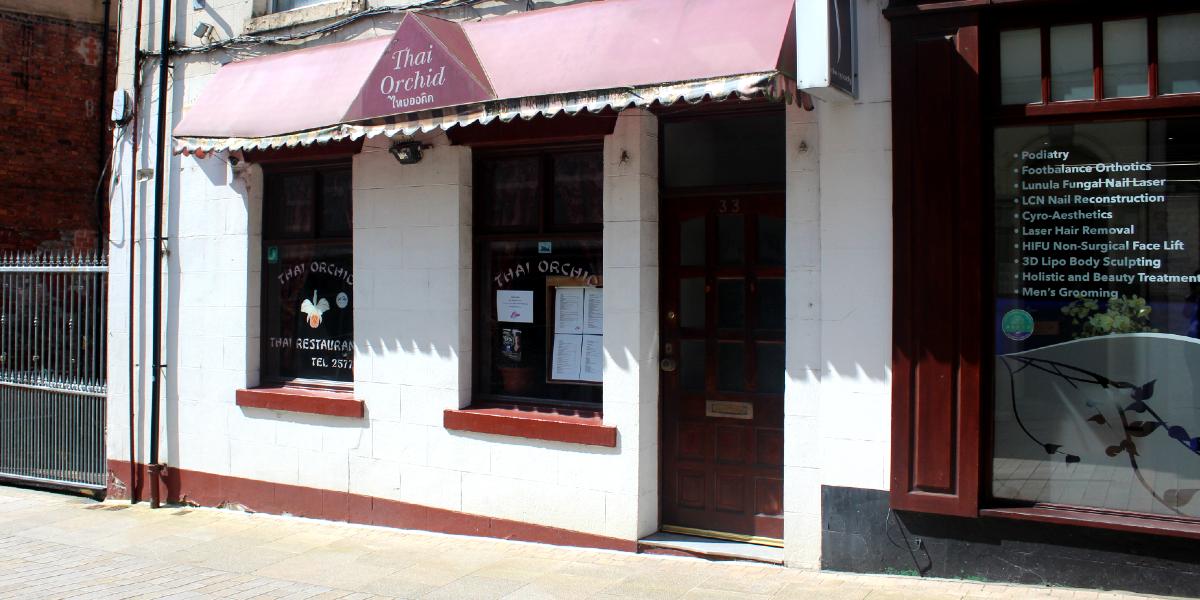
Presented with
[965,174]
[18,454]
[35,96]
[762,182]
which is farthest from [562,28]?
[35,96]

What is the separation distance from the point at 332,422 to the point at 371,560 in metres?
1.58

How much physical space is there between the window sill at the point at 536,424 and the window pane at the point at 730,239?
1436mm

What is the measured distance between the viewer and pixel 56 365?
386 inches

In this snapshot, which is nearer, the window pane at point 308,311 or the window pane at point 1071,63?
the window pane at point 1071,63

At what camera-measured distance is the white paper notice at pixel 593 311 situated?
7285 millimetres

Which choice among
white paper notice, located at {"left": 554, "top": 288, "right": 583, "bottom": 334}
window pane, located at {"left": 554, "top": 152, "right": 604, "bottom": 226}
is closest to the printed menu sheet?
white paper notice, located at {"left": 554, "top": 288, "right": 583, "bottom": 334}

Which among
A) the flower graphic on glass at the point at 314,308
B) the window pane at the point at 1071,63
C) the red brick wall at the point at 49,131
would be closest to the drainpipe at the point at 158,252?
the flower graphic on glass at the point at 314,308

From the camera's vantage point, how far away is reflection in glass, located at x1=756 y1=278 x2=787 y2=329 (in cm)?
665

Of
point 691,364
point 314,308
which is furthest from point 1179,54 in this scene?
point 314,308

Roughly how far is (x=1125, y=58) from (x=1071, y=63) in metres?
0.28

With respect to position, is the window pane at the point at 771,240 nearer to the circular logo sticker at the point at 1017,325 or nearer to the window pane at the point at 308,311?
the circular logo sticker at the point at 1017,325

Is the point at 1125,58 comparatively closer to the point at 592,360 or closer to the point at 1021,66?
the point at 1021,66

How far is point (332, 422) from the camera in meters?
8.20

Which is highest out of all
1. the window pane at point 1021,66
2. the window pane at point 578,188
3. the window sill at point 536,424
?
the window pane at point 1021,66
